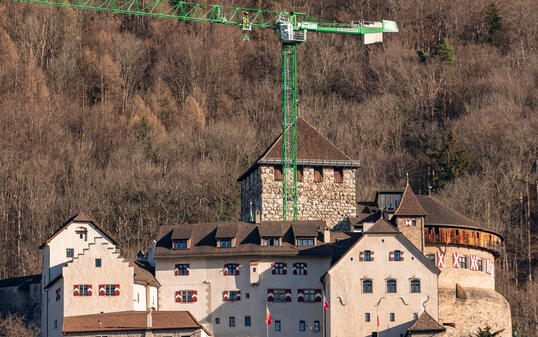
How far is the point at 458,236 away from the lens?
95.9 metres

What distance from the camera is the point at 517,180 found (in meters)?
123

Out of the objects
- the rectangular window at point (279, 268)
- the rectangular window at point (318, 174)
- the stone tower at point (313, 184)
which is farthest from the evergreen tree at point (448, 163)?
the rectangular window at point (279, 268)

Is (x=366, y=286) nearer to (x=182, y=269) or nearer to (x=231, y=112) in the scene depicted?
(x=182, y=269)

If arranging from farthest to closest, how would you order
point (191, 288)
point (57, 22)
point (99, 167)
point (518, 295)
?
point (57, 22) → point (99, 167) → point (518, 295) → point (191, 288)

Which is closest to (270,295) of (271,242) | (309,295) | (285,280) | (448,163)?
(285,280)

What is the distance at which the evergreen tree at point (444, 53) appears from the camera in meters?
148

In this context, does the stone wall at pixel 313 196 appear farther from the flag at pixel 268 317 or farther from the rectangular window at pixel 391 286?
the rectangular window at pixel 391 286

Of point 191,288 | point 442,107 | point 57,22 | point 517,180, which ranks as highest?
point 57,22

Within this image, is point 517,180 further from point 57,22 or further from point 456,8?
point 57,22

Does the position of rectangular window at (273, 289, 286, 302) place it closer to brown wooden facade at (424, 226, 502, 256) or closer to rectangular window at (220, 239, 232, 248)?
rectangular window at (220, 239, 232, 248)

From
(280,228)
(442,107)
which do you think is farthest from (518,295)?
(442,107)

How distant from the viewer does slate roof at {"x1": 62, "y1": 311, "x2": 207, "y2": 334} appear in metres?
86.6

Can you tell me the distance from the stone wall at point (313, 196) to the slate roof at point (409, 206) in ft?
29.0

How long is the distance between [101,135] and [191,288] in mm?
47025
